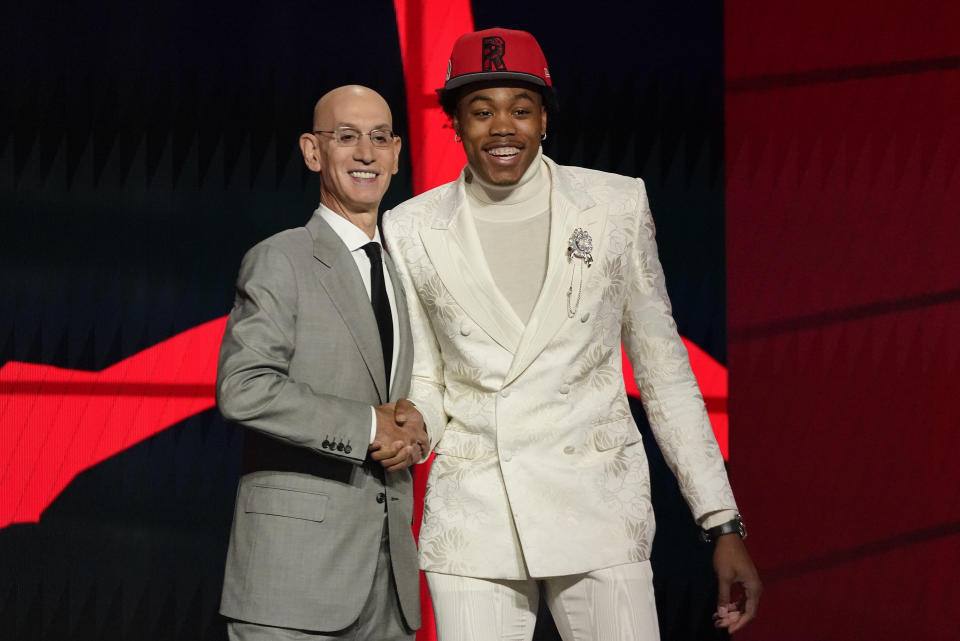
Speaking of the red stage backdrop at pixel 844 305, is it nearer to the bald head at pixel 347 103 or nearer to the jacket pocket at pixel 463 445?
the bald head at pixel 347 103

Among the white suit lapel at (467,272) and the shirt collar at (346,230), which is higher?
the shirt collar at (346,230)

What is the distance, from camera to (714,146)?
3629 millimetres

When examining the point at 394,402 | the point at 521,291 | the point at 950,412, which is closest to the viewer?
the point at 521,291

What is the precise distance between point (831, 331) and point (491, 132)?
1.95 m

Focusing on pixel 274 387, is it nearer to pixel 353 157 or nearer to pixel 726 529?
pixel 353 157

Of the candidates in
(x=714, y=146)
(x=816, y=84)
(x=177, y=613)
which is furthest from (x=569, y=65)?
(x=177, y=613)

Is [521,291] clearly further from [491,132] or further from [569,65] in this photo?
[569,65]

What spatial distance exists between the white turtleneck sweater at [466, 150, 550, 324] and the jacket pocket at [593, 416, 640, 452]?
0.91ft

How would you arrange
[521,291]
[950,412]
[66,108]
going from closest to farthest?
1. [521,291]
2. [950,412]
3. [66,108]

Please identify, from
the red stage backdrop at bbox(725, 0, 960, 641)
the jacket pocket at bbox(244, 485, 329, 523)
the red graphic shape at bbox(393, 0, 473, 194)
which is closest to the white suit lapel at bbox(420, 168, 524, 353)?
the jacket pocket at bbox(244, 485, 329, 523)

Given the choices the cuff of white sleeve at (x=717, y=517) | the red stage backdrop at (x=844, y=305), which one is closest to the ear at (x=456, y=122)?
the cuff of white sleeve at (x=717, y=517)

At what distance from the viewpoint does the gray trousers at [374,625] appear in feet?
7.41

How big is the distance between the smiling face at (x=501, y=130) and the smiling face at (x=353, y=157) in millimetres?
411

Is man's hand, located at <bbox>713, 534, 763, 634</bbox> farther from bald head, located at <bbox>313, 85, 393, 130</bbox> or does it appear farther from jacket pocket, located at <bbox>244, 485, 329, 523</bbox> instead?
bald head, located at <bbox>313, 85, 393, 130</bbox>
